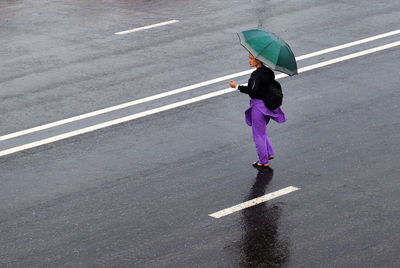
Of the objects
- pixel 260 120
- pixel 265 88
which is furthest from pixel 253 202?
pixel 265 88

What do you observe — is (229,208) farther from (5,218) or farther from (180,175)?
(5,218)

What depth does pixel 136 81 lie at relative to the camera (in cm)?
1495

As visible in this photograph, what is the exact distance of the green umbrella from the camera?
1079cm

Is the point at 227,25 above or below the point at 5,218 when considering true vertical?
below

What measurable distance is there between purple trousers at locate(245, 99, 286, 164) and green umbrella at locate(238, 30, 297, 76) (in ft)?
1.73

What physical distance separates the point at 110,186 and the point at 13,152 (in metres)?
1.83

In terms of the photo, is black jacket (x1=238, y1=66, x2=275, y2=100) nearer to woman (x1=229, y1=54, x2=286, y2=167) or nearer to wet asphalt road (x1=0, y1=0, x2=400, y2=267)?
woman (x1=229, y1=54, x2=286, y2=167)

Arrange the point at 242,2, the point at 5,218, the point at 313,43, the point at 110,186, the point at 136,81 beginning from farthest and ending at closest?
the point at 242,2 < the point at 313,43 < the point at 136,81 < the point at 110,186 < the point at 5,218

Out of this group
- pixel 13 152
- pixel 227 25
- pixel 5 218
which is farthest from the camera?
pixel 227 25

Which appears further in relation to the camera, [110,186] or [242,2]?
[242,2]

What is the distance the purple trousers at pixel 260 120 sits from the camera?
36.5 feet

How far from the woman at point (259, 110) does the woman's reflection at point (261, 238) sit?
0.67m

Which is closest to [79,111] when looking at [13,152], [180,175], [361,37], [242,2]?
[13,152]

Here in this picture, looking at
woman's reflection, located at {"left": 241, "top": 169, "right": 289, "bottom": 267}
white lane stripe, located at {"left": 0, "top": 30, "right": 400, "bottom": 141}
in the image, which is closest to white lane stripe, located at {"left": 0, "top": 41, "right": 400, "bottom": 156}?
white lane stripe, located at {"left": 0, "top": 30, "right": 400, "bottom": 141}
